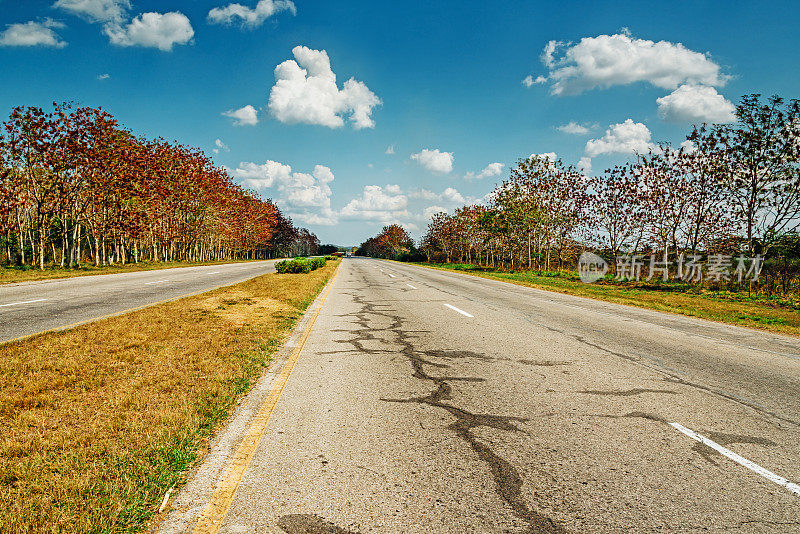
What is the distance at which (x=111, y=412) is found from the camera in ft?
12.9

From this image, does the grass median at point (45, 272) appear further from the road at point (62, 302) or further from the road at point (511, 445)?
the road at point (511, 445)

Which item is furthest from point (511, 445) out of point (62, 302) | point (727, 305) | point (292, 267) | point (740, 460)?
point (292, 267)

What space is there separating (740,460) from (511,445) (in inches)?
72.2

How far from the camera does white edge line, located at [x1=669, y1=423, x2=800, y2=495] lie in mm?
2946

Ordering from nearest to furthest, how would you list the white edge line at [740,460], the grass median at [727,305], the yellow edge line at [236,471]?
the yellow edge line at [236,471] → the white edge line at [740,460] → the grass median at [727,305]

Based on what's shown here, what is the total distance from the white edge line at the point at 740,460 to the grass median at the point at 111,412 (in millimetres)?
4389

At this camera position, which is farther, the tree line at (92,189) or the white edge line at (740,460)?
the tree line at (92,189)

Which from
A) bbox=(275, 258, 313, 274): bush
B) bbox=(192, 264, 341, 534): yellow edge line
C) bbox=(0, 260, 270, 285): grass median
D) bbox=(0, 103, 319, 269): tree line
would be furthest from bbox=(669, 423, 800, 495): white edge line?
bbox=(0, 103, 319, 269): tree line

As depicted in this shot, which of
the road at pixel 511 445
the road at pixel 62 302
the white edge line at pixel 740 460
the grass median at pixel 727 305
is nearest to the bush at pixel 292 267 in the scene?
the road at pixel 62 302

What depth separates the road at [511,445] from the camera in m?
2.59

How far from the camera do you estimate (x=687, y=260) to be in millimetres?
24125

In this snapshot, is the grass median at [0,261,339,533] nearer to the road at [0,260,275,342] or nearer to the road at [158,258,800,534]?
the road at [158,258,800,534]

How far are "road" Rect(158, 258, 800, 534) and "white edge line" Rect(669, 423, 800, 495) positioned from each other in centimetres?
2

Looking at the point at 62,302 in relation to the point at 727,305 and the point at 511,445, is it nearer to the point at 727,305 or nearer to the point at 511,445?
the point at 511,445
